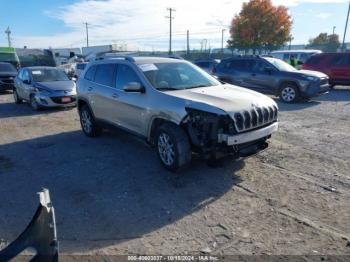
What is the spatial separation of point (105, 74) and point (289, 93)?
26.1 ft

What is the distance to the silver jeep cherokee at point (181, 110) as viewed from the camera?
4727mm

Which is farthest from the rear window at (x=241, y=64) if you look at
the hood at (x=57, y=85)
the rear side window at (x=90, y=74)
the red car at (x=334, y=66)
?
the rear side window at (x=90, y=74)

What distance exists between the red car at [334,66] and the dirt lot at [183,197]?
9.89 meters

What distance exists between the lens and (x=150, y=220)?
154 inches

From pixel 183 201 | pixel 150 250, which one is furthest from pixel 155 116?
pixel 150 250

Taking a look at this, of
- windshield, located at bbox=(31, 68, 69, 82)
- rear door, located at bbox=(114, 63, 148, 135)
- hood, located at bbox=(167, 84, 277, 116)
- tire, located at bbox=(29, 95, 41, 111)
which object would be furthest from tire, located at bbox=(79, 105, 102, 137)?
windshield, located at bbox=(31, 68, 69, 82)

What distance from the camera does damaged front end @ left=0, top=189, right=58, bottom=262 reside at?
8.82ft

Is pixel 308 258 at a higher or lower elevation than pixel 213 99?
lower

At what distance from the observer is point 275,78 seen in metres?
12.5

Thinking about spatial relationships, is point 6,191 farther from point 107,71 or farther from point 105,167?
point 107,71

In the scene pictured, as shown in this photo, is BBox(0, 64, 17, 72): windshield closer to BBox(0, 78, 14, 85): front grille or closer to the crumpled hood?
the crumpled hood

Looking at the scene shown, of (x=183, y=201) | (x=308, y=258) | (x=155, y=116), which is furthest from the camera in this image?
(x=155, y=116)

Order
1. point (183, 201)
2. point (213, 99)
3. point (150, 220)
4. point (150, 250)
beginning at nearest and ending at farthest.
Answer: point (150, 250) < point (150, 220) < point (183, 201) < point (213, 99)

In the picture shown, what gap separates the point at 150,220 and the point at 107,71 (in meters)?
3.90
